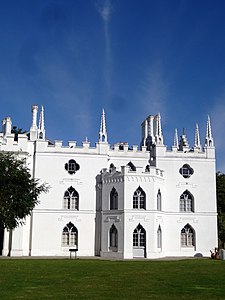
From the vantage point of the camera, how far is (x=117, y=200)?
3803cm

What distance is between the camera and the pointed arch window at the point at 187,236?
40.5 metres

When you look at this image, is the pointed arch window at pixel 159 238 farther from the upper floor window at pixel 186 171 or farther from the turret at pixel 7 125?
the turret at pixel 7 125

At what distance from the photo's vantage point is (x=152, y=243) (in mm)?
36719

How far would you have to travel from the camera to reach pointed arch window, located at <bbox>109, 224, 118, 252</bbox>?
37219mm

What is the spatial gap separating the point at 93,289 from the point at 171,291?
270cm

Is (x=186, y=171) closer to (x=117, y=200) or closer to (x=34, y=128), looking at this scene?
(x=117, y=200)

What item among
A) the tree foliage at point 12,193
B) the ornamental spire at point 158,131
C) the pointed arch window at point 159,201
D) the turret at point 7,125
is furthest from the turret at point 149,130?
the tree foliage at point 12,193

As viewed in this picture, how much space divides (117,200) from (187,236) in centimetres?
790

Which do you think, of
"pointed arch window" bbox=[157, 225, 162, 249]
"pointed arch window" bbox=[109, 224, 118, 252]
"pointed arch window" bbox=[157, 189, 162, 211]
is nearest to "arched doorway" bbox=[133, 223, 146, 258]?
"pointed arch window" bbox=[109, 224, 118, 252]

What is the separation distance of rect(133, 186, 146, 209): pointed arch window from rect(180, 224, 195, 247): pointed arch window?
5.64 m

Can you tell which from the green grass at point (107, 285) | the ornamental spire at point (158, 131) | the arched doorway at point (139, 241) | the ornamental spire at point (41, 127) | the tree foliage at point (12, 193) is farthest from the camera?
the ornamental spire at point (41, 127)

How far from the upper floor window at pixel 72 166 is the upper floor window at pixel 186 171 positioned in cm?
981

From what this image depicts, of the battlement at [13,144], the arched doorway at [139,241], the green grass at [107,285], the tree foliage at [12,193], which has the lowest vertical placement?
the green grass at [107,285]

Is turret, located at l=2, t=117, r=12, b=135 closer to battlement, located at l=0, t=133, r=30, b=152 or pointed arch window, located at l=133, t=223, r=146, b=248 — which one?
battlement, located at l=0, t=133, r=30, b=152
